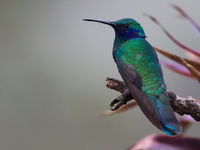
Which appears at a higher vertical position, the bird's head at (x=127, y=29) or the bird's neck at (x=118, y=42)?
the bird's head at (x=127, y=29)

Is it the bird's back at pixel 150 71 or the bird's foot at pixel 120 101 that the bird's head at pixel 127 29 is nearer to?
the bird's back at pixel 150 71

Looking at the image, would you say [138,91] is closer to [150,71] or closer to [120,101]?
[120,101]

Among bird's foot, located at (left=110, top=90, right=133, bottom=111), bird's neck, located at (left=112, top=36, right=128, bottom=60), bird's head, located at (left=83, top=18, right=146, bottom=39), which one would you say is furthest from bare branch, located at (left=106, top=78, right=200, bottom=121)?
bird's head, located at (left=83, top=18, right=146, bottom=39)

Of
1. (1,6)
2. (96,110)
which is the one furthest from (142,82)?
(1,6)

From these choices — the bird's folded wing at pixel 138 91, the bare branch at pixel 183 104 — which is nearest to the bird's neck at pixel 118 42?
the bird's folded wing at pixel 138 91

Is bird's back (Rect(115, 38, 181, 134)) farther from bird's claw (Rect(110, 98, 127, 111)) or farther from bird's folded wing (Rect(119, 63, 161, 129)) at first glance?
bird's claw (Rect(110, 98, 127, 111))

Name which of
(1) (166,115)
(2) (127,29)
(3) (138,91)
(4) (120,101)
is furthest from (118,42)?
(1) (166,115)

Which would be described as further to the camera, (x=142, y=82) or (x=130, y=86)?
(x=142, y=82)

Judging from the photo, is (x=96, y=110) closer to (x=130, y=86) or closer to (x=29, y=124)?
(x=29, y=124)
